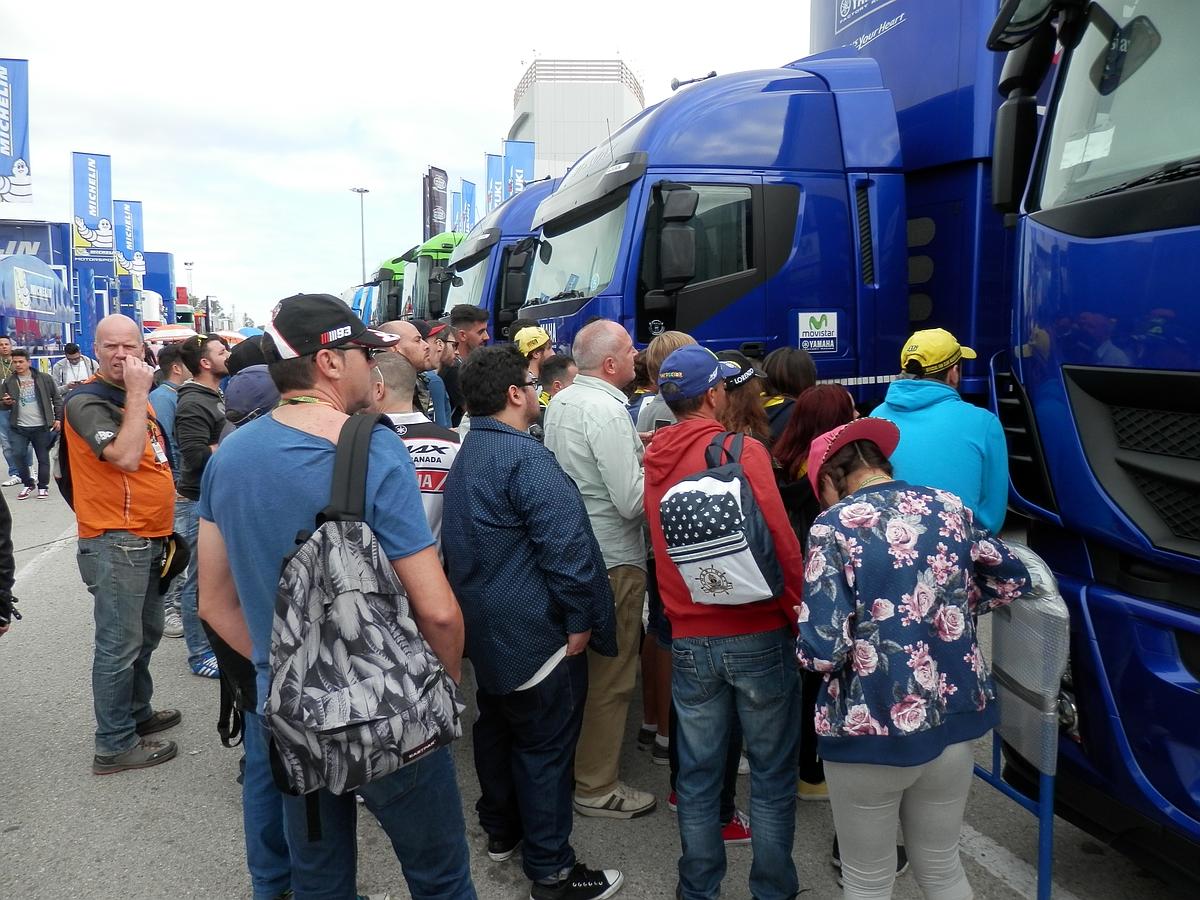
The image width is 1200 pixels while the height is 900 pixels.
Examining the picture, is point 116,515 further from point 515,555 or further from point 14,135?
point 14,135

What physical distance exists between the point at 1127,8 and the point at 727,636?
221 cm

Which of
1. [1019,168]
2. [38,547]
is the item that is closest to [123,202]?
[38,547]

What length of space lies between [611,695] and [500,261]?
8704 millimetres

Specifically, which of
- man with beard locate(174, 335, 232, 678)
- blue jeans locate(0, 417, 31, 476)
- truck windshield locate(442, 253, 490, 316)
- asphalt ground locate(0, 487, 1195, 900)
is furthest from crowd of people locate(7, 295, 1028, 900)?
blue jeans locate(0, 417, 31, 476)

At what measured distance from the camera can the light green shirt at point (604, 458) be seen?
10.6ft

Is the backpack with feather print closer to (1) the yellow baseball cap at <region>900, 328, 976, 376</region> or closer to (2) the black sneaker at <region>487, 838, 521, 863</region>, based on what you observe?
(2) the black sneaker at <region>487, 838, 521, 863</region>

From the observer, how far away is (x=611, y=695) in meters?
3.31

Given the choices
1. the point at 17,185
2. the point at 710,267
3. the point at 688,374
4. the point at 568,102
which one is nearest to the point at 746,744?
the point at 688,374

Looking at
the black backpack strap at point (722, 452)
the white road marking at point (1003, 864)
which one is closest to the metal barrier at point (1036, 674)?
the white road marking at point (1003, 864)

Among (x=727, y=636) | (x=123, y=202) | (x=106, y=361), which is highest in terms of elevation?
(x=123, y=202)

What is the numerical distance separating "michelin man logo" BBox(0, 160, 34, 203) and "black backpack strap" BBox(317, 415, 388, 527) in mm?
17091

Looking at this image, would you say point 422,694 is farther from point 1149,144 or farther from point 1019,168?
point 1019,168

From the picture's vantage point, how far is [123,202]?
1448 inches

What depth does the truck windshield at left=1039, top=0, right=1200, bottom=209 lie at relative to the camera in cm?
229
